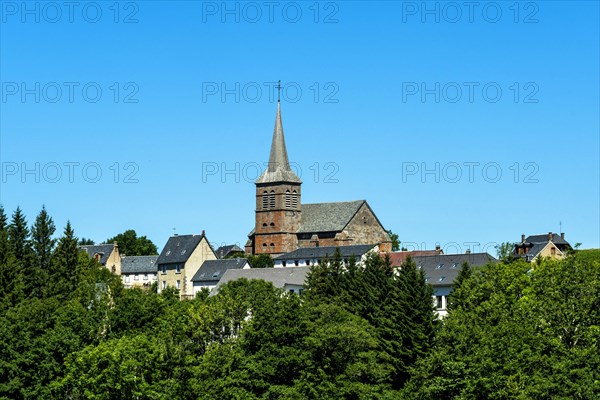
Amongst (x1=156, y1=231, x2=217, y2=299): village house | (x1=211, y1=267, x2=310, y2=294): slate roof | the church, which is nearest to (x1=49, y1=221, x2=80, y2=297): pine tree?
(x1=211, y1=267, x2=310, y2=294): slate roof

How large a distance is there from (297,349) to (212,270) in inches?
2963

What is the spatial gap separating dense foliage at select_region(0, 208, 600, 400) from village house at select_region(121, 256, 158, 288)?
8281 cm

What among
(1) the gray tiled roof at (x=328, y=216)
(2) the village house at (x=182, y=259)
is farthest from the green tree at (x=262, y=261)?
(1) the gray tiled roof at (x=328, y=216)

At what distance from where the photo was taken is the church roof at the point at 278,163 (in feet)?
539

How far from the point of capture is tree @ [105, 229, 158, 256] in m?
181

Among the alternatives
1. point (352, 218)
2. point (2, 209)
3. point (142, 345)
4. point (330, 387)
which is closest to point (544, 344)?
point (330, 387)

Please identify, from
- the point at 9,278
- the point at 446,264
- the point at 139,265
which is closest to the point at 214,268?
the point at 139,265

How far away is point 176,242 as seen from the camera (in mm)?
145125

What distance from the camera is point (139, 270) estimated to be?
156m

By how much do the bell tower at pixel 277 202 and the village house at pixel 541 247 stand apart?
36.3m

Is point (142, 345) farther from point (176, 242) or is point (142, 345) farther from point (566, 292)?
point (176, 242)

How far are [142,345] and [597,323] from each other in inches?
936

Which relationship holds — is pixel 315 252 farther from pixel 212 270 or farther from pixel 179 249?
pixel 179 249

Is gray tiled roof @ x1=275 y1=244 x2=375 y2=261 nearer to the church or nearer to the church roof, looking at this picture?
the church
